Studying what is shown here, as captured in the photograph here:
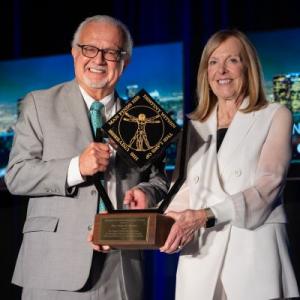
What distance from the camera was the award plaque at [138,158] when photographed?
203 cm

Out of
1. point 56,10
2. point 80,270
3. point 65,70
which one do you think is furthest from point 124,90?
point 80,270

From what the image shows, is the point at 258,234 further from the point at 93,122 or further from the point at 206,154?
the point at 93,122

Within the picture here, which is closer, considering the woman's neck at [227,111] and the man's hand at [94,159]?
the man's hand at [94,159]

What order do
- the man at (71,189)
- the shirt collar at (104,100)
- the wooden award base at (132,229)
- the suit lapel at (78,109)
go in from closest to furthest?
the wooden award base at (132,229)
the man at (71,189)
the suit lapel at (78,109)
the shirt collar at (104,100)

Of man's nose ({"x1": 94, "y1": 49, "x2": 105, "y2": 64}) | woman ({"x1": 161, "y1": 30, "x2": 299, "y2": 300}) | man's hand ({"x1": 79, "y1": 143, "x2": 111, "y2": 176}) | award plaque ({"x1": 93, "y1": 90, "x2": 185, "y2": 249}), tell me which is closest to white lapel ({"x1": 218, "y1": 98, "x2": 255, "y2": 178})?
woman ({"x1": 161, "y1": 30, "x2": 299, "y2": 300})

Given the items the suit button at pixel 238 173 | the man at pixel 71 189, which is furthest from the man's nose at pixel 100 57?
the suit button at pixel 238 173

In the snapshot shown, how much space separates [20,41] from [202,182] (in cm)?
242

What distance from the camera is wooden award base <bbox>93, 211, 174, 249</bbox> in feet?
6.61

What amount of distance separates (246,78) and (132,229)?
2.19 ft

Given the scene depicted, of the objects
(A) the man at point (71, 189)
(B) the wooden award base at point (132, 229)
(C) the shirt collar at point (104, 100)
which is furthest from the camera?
(C) the shirt collar at point (104, 100)

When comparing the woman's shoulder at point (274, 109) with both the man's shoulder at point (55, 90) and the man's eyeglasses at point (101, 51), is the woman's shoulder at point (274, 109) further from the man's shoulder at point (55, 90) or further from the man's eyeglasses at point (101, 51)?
the man's shoulder at point (55, 90)

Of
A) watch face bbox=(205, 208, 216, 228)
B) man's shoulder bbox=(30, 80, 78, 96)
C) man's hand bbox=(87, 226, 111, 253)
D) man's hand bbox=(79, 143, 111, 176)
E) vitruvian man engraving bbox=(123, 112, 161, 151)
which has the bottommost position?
man's hand bbox=(87, 226, 111, 253)

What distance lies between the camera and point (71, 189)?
A: 2.17 metres

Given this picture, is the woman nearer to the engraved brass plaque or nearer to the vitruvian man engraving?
the engraved brass plaque
